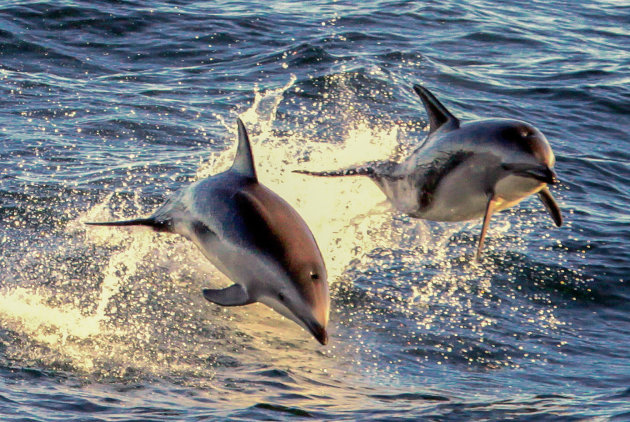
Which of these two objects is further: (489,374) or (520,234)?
(520,234)

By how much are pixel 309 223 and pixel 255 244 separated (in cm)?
471

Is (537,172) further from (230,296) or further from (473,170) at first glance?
(230,296)

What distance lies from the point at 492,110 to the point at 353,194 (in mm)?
6492

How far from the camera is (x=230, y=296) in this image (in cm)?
611

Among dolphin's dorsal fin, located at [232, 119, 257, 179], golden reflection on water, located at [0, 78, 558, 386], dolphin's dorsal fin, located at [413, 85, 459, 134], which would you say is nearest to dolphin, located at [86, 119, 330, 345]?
dolphin's dorsal fin, located at [232, 119, 257, 179]

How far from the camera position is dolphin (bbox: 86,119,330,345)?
5.79 metres

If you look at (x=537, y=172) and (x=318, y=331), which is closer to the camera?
(x=318, y=331)

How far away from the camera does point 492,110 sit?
16.6 metres

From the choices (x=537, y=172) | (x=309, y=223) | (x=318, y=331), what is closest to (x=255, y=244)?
(x=318, y=331)

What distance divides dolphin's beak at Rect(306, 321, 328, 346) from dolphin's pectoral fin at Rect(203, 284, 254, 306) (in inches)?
21.4

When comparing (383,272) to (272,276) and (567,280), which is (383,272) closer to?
(567,280)

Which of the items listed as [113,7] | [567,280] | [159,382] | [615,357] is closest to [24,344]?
[159,382]

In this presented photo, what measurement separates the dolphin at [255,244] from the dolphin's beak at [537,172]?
5.22 feet

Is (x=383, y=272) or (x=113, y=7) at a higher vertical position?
(x=113, y=7)
